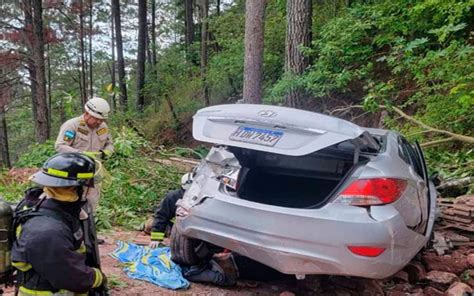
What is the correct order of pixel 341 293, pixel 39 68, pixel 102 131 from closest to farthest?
pixel 341 293
pixel 102 131
pixel 39 68

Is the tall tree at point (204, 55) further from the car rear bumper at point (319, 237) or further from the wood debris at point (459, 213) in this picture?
the car rear bumper at point (319, 237)

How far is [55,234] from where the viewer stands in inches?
95.9

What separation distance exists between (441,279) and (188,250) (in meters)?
2.41

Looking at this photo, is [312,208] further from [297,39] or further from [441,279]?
[297,39]

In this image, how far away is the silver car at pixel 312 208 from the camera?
292 cm

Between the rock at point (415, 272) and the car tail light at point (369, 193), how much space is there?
1.56 m

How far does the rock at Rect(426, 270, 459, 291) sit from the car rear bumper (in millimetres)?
1043

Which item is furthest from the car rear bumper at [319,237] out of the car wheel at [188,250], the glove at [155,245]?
the glove at [155,245]

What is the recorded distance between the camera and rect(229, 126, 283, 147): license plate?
308 centimetres

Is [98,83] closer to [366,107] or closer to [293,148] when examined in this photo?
[366,107]

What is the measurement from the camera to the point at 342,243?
9.50 feet

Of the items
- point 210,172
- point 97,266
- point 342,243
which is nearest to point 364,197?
point 342,243

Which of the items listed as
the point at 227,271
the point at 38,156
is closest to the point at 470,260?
the point at 227,271

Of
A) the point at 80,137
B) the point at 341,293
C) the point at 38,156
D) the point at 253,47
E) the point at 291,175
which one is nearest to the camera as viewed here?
the point at 341,293
